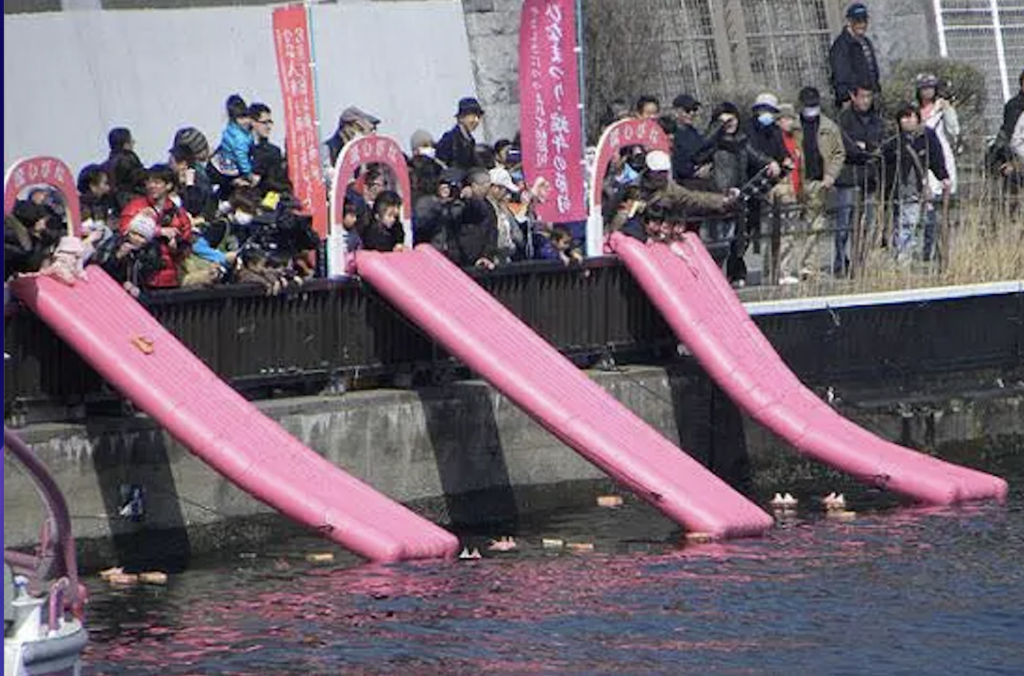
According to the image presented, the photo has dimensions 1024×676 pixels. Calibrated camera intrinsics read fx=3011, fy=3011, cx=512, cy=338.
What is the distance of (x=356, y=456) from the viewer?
21422 mm

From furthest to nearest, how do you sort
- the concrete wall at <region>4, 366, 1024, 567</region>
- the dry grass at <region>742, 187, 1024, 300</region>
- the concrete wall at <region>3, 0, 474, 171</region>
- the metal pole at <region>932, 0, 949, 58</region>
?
the metal pole at <region>932, 0, 949, 58</region> < the concrete wall at <region>3, 0, 474, 171</region> < the dry grass at <region>742, 187, 1024, 300</region> < the concrete wall at <region>4, 366, 1024, 567</region>

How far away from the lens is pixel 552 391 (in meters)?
21.4

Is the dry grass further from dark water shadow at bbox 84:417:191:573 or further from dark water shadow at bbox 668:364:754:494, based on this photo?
dark water shadow at bbox 84:417:191:573

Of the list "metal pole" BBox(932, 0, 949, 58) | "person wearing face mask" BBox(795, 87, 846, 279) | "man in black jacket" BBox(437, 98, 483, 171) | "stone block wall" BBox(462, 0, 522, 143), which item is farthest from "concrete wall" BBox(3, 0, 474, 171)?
"metal pole" BBox(932, 0, 949, 58)

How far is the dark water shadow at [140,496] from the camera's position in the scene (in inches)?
779

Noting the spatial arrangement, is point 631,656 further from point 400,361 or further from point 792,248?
point 792,248

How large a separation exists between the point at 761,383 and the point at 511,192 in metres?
2.47

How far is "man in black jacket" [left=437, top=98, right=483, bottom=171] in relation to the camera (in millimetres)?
24484

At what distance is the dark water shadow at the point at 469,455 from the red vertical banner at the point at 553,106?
196cm

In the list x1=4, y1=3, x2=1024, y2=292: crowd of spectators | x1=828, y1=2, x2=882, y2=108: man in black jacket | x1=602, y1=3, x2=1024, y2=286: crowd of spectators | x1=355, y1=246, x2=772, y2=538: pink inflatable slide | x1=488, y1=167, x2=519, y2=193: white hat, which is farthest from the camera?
x1=828, y1=2, x2=882, y2=108: man in black jacket

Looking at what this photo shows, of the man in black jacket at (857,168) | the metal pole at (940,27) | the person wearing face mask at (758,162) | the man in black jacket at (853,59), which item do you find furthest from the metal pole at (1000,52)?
the person wearing face mask at (758,162)

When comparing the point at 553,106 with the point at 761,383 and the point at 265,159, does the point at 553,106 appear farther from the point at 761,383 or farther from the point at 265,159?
the point at 761,383

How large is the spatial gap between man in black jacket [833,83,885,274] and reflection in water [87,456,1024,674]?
492 cm

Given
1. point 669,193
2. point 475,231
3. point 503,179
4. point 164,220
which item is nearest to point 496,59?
point 669,193
